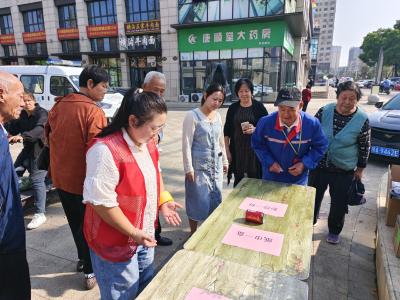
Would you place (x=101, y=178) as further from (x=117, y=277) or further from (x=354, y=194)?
(x=354, y=194)

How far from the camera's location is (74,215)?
2.36 m

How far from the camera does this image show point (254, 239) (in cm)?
161

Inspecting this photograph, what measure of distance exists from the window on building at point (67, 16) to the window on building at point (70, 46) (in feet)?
3.83

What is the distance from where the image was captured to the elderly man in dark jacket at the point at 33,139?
3180 mm

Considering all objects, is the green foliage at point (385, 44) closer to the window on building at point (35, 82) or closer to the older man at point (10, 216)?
the window on building at point (35, 82)

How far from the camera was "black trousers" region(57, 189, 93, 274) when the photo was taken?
228 centimetres

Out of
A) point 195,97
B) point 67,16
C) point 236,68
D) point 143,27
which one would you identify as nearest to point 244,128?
point 236,68

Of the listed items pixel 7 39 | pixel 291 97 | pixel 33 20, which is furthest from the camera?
pixel 7 39

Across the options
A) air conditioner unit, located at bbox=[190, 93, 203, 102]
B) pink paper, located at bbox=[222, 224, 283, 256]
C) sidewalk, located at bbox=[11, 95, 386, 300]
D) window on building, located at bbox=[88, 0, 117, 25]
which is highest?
window on building, located at bbox=[88, 0, 117, 25]

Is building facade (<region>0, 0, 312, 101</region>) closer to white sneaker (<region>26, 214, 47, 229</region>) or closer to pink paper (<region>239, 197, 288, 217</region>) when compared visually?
white sneaker (<region>26, 214, 47, 229</region>)

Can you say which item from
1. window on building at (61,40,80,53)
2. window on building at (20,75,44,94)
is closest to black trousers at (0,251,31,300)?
window on building at (20,75,44,94)

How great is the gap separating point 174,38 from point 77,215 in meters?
17.7

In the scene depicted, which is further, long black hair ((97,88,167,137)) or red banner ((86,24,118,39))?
red banner ((86,24,118,39))

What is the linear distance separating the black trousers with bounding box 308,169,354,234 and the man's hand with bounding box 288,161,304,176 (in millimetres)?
647
